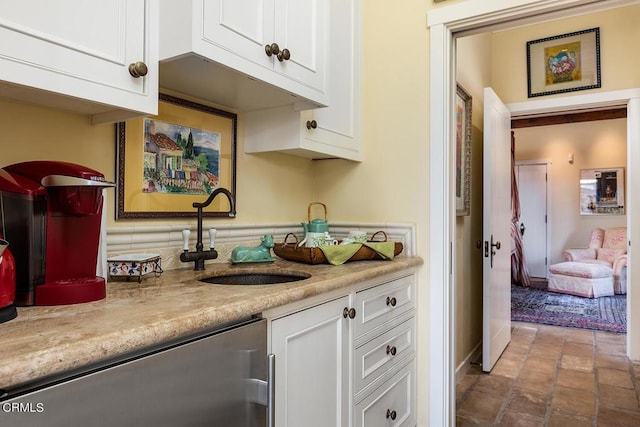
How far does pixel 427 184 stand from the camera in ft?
6.59

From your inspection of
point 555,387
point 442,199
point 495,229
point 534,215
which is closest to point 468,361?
point 555,387

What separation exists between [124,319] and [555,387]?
2932 millimetres

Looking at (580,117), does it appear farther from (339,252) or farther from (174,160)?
(174,160)

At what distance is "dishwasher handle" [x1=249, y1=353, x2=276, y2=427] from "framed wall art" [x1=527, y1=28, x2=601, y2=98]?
3536 millimetres

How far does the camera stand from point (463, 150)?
2.91 m

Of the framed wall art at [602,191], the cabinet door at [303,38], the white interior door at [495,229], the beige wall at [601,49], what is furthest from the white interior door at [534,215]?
the cabinet door at [303,38]

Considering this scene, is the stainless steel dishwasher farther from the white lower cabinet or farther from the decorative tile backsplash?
the decorative tile backsplash

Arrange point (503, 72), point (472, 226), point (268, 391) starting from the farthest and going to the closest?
point (503, 72) < point (472, 226) < point (268, 391)

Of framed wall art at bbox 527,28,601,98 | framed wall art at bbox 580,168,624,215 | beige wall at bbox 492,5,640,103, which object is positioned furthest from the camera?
framed wall art at bbox 580,168,624,215

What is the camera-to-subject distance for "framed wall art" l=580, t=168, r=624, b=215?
6.67 metres

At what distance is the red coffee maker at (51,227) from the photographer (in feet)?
2.97

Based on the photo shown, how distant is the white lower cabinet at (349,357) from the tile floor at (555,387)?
779 millimetres

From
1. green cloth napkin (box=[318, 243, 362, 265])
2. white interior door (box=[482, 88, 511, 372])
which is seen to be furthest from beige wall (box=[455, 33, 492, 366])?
green cloth napkin (box=[318, 243, 362, 265])

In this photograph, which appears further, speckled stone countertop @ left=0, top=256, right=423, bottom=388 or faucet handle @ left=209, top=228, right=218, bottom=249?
faucet handle @ left=209, top=228, right=218, bottom=249
